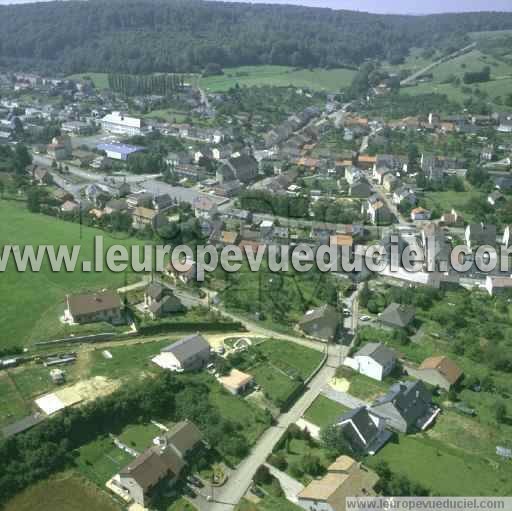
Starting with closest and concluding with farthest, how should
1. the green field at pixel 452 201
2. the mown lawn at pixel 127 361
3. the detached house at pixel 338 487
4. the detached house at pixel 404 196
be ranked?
the detached house at pixel 338 487, the mown lawn at pixel 127 361, the green field at pixel 452 201, the detached house at pixel 404 196

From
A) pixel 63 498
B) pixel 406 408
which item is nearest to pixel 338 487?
pixel 406 408

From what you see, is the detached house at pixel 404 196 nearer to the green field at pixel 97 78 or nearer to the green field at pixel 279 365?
the green field at pixel 279 365

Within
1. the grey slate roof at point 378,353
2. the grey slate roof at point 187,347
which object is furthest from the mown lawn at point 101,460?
the grey slate roof at point 378,353

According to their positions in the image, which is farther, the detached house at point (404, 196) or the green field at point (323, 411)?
the detached house at point (404, 196)

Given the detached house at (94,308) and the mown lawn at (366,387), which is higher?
the detached house at (94,308)

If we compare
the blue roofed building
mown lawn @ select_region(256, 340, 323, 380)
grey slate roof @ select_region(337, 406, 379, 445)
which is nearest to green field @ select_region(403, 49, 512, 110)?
the blue roofed building

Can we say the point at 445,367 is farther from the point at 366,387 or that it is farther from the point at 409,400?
the point at 366,387

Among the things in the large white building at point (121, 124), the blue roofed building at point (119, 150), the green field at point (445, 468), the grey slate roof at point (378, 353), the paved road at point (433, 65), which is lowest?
the green field at point (445, 468)
